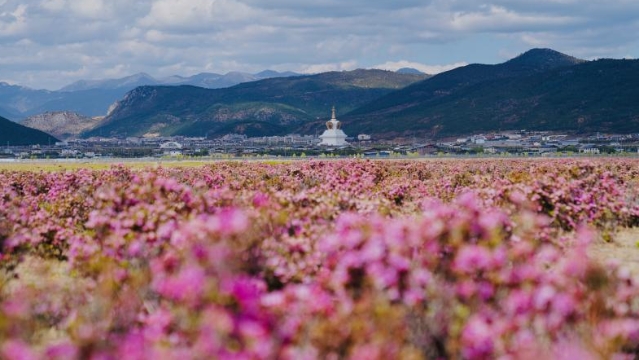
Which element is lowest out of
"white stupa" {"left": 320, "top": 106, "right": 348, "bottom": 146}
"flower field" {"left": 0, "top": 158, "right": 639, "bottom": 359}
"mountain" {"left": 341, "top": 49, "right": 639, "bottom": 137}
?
"flower field" {"left": 0, "top": 158, "right": 639, "bottom": 359}

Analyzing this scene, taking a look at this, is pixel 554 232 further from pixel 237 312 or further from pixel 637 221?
pixel 237 312

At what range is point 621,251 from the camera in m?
13.6

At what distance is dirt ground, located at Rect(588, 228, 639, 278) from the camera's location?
12391mm

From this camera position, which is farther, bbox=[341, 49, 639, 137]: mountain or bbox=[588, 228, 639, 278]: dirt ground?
bbox=[341, 49, 639, 137]: mountain

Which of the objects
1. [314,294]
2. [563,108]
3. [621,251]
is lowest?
[621,251]

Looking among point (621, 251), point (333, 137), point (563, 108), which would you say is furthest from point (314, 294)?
point (563, 108)

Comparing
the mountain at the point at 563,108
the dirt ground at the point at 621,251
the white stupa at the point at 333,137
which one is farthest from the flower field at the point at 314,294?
the mountain at the point at 563,108

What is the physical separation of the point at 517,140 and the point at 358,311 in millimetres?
137313

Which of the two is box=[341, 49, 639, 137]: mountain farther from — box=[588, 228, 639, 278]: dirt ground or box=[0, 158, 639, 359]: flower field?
box=[0, 158, 639, 359]: flower field

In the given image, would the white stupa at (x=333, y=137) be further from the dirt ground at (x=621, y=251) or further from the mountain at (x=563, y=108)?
the dirt ground at (x=621, y=251)

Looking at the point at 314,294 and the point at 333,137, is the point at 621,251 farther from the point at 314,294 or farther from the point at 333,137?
the point at 333,137

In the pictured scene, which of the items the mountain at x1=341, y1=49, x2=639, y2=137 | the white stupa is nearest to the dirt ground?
the white stupa

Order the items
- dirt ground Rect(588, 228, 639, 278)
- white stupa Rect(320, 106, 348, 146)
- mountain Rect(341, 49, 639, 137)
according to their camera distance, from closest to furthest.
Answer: dirt ground Rect(588, 228, 639, 278), white stupa Rect(320, 106, 348, 146), mountain Rect(341, 49, 639, 137)

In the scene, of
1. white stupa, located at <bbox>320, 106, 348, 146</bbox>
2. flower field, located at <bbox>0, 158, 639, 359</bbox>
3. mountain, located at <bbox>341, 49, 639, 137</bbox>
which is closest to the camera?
flower field, located at <bbox>0, 158, 639, 359</bbox>
